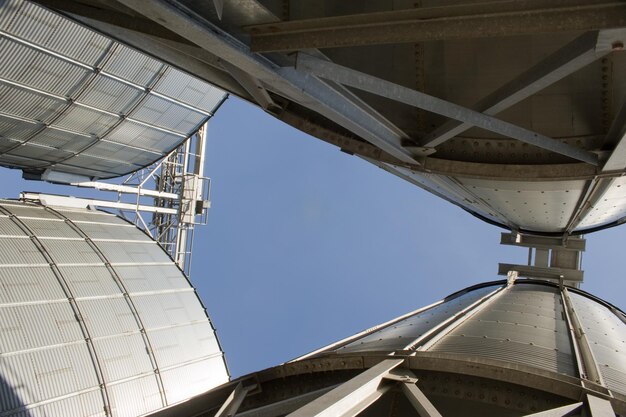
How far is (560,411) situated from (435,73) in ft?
19.6

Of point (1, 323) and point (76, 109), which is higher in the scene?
point (76, 109)

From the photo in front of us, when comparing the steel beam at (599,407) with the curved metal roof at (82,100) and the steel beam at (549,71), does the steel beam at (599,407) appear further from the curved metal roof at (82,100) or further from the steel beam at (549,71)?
the curved metal roof at (82,100)

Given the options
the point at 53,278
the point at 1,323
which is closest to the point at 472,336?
the point at 1,323

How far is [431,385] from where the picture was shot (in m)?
7.49

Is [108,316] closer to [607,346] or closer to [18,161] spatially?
[18,161]

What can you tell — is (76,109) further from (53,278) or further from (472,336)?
(472,336)

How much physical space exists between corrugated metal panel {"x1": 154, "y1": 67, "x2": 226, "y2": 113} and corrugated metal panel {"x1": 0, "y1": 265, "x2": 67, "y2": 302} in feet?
30.0

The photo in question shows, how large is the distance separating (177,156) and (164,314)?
42.8ft

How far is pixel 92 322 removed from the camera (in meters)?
20.4

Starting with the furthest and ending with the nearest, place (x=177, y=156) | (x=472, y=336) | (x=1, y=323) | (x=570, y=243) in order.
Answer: (x=177, y=156)
(x=570, y=243)
(x=1, y=323)
(x=472, y=336)

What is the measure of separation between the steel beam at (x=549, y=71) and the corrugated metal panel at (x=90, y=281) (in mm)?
16248

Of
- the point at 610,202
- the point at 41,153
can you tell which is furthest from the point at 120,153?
the point at 610,202

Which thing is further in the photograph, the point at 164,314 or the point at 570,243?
the point at 164,314

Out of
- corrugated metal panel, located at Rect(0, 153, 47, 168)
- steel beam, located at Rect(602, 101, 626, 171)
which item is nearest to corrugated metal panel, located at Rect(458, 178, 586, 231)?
steel beam, located at Rect(602, 101, 626, 171)
